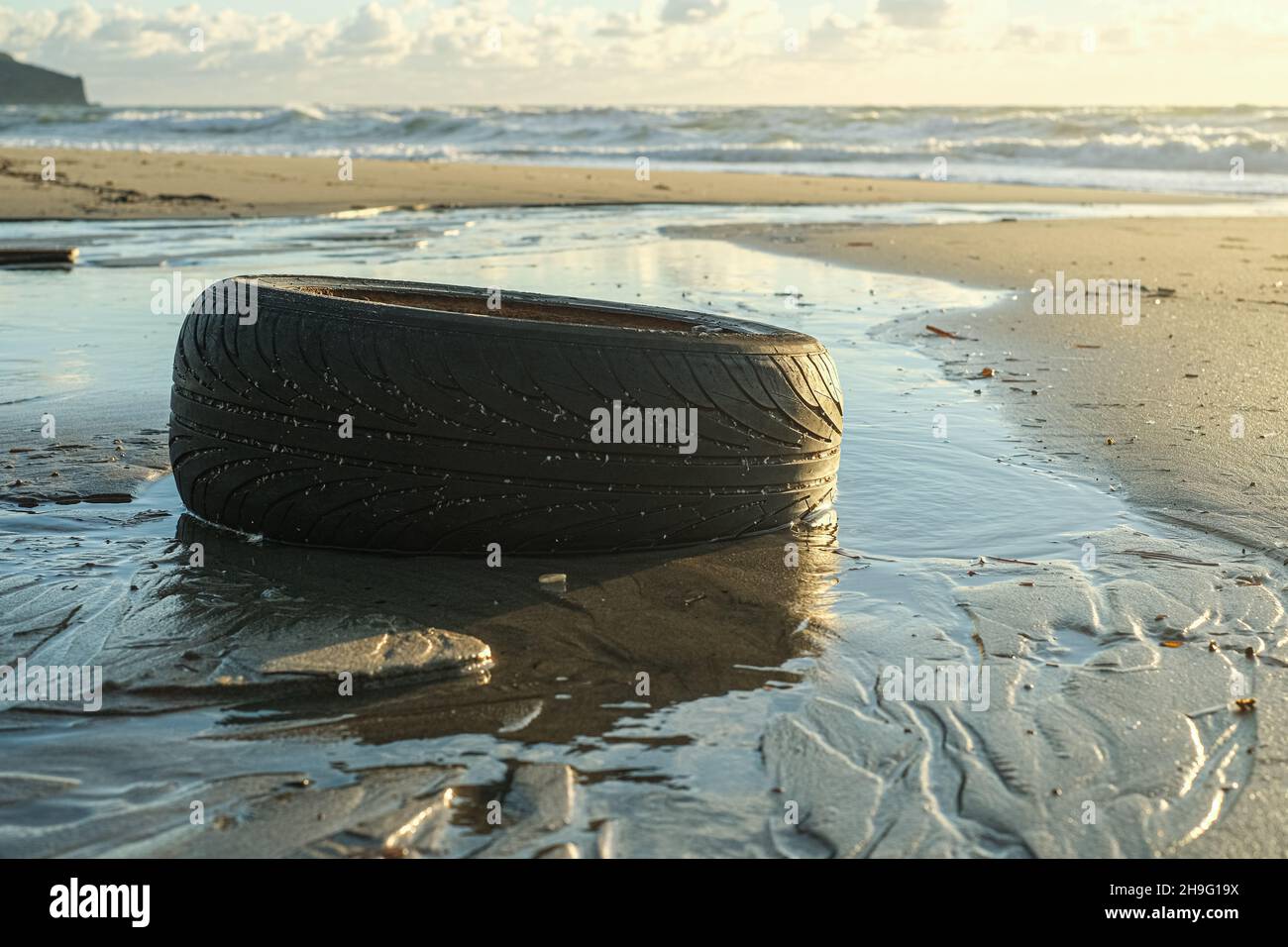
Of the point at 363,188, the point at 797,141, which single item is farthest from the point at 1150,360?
the point at 797,141

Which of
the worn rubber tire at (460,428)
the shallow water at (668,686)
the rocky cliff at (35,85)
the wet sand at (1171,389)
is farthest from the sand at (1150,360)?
the rocky cliff at (35,85)

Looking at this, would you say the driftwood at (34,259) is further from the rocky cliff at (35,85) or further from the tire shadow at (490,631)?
the rocky cliff at (35,85)

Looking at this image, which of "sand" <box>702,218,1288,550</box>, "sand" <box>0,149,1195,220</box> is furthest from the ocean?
"sand" <box>702,218,1288,550</box>

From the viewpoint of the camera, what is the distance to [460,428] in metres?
3.54

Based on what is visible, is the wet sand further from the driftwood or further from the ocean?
the ocean

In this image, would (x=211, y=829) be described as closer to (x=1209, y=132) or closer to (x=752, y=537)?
(x=752, y=537)

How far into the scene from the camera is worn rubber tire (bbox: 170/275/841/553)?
3547mm

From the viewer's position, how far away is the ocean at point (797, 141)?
107 ft

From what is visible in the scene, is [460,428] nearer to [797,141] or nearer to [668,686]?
[668,686]

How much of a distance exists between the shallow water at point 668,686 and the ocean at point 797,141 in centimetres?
2496

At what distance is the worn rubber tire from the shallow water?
0.13m

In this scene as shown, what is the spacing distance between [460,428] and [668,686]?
1.09 m
